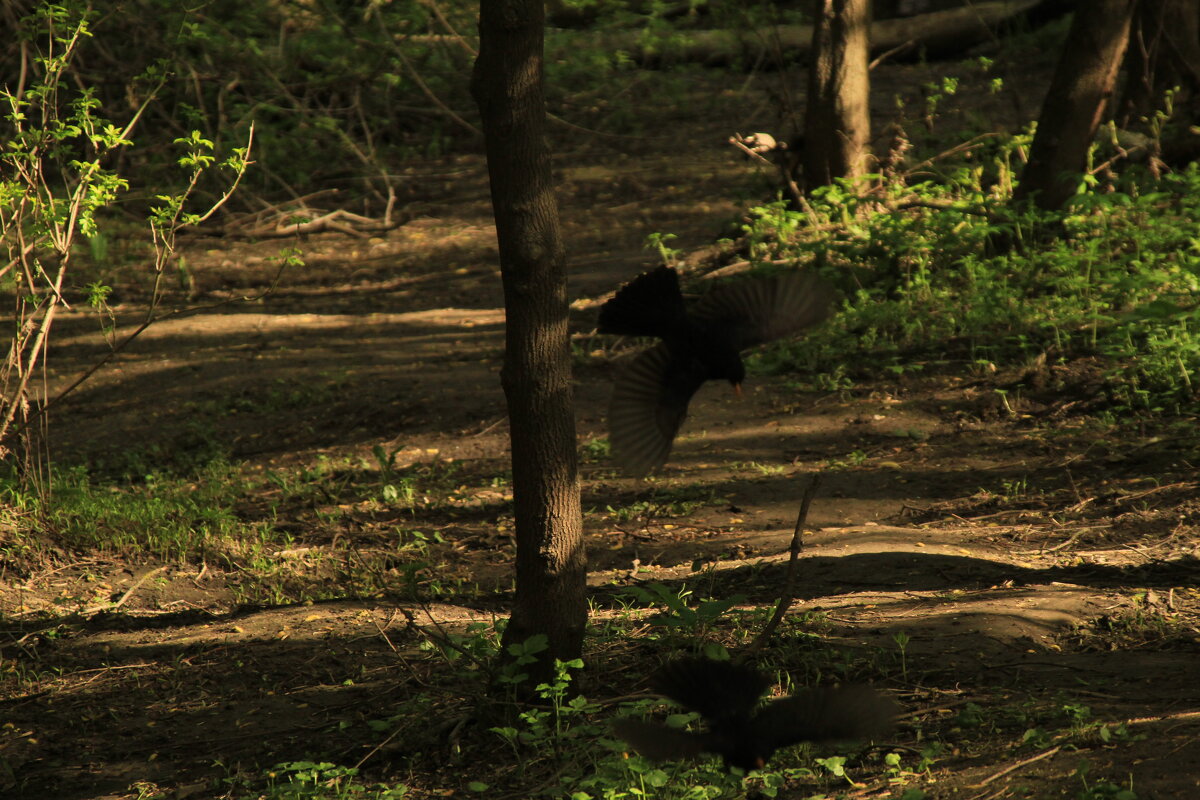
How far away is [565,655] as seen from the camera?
3.50m

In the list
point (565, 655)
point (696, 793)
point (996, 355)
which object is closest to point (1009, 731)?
point (696, 793)

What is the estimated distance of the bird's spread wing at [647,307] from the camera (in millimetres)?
3859

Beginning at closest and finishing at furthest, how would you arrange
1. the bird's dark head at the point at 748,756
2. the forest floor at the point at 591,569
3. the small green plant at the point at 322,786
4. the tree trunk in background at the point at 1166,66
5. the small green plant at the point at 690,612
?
the bird's dark head at the point at 748,756, the small green plant at the point at 322,786, the forest floor at the point at 591,569, the small green plant at the point at 690,612, the tree trunk in background at the point at 1166,66

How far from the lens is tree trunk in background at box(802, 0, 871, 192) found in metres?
9.13

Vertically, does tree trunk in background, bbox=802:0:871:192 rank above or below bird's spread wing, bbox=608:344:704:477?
above

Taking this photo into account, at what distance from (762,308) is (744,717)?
1.57m

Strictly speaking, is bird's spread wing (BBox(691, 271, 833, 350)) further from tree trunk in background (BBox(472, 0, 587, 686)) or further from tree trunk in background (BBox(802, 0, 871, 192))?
tree trunk in background (BBox(802, 0, 871, 192))

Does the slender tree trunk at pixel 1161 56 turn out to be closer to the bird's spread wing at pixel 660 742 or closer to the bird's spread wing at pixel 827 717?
the bird's spread wing at pixel 827 717

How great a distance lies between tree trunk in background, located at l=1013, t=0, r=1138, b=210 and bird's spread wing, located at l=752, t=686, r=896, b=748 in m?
5.78

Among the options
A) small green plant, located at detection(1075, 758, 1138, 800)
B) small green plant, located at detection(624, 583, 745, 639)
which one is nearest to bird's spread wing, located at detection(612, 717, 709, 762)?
small green plant, located at detection(624, 583, 745, 639)

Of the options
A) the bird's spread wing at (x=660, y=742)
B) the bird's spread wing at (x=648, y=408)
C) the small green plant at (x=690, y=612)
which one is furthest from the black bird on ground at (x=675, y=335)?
the bird's spread wing at (x=660, y=742)

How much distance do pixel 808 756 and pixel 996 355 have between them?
4.26 meters

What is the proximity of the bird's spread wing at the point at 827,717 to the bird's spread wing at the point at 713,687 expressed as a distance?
62mm

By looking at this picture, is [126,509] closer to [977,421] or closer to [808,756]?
[808,756]
